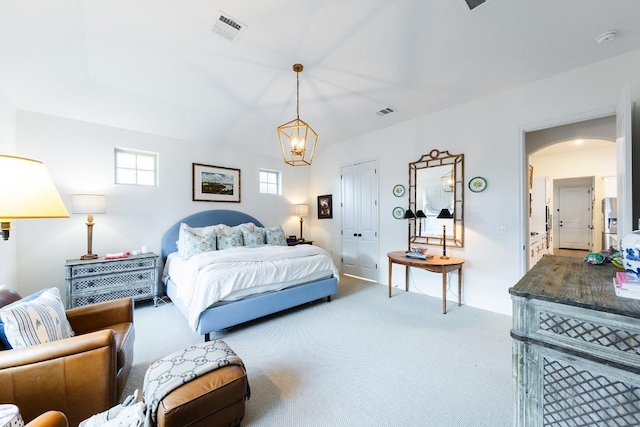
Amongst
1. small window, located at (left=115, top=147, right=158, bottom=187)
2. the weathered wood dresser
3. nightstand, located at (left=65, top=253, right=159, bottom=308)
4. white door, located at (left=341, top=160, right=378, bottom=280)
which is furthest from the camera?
white door, located at (left=341, top=160, right=378, bottom=280)

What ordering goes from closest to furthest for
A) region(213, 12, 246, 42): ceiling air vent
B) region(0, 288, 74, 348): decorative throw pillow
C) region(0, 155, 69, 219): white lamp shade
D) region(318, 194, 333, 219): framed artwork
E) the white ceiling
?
region(0, 155, 69, 219): white lamp shade, region(0, 288, 74, 348): decorative throw pillow, the white ceiling, region(213, 12, 246, 42): ceiling air vent, region(318, 194, 333, 219): framed artwork

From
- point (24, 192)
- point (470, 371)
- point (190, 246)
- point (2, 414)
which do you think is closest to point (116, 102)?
point (190, 246)

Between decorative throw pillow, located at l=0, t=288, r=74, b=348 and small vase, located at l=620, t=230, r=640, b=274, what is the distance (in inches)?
127

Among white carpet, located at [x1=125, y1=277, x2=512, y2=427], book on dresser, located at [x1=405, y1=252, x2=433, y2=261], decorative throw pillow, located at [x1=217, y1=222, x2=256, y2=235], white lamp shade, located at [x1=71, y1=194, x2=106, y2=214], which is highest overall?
white lamp shade, located at [x1=71, y1=194, x2=106, y2=214]

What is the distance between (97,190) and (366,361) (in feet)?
14.4

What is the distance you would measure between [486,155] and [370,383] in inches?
132

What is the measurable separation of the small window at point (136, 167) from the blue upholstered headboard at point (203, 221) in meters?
0.82

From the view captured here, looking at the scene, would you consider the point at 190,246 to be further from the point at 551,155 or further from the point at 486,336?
the point at 551,155

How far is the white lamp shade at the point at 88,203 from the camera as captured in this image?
331 centimetres

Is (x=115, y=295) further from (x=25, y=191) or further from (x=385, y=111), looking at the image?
(x=385, y=111)

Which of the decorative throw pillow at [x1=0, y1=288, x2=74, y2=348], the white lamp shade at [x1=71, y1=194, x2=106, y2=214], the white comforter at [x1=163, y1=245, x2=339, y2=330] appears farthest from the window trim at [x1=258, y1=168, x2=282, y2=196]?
the decorative throw pillow at [x1=0, y1=288, x2=74, y2=348]

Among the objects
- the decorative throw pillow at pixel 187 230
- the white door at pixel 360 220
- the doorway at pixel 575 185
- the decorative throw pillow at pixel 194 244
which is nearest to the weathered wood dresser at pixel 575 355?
the white door at pixel 360 220

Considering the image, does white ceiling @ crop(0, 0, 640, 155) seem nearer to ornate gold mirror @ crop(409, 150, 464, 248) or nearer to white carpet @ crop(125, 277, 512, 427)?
ornate gold mirror @ crop(409, 150, 464, 248)

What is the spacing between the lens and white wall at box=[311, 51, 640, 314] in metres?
2.79
